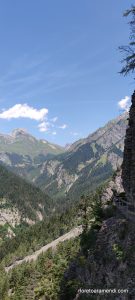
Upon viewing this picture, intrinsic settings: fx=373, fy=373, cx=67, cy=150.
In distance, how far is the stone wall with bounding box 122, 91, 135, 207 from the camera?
29.7 m

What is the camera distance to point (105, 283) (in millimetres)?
29047

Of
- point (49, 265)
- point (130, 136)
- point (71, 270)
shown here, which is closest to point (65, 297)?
point (71, 270)

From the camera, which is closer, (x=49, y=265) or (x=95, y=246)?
(x=95, y=246)

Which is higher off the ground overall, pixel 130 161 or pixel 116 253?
pixel 130 161

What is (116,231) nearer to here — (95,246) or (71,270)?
(95,246)

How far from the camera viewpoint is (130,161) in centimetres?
3106

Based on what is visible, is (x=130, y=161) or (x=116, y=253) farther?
(x=130, y=161)

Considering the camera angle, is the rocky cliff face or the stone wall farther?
the stone wall

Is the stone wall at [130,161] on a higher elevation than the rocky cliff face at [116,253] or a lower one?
higher

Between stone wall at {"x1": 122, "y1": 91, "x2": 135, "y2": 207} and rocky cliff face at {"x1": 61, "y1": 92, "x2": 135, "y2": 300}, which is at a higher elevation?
stone wall at {"x1": 122, "y1": 91, "x2": 135, "y2": 207}

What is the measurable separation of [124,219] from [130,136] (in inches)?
276

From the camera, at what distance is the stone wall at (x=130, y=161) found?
1169 inches

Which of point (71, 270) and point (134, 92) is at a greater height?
point (134, 92)

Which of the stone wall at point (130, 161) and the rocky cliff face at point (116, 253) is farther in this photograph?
the stone wall at point (130, 161)
